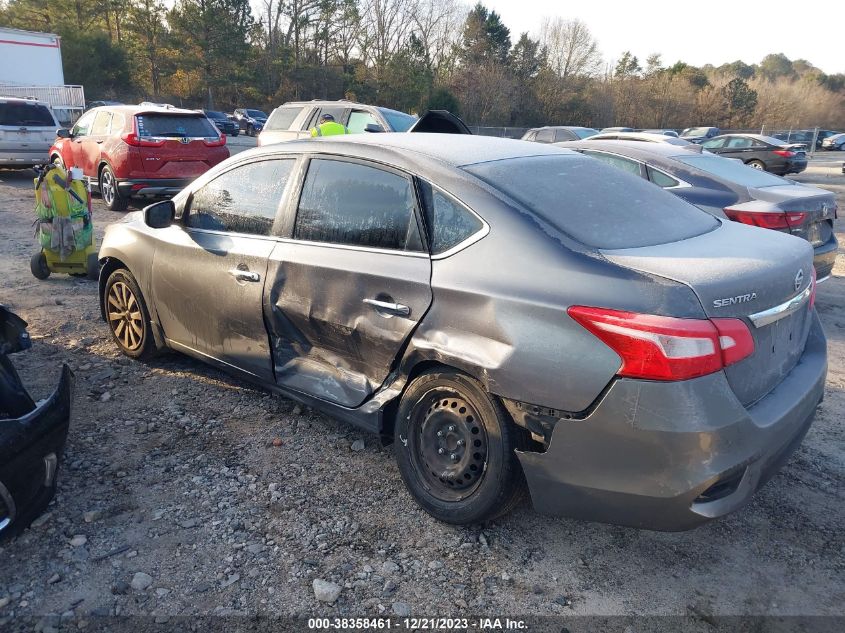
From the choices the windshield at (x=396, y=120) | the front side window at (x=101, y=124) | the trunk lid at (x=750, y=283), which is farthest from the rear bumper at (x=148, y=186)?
the trunk lid at (x=750, y=283)

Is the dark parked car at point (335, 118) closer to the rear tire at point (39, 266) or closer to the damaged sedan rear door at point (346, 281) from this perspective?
the rear tire at point (39, 266)

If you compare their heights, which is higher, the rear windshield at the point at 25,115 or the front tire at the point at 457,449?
the rear windshield at the point at 25,115

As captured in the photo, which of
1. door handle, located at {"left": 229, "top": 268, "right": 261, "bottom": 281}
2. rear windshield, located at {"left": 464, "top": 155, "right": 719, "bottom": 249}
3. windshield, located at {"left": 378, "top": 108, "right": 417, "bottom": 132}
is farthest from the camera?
windshield, located at {"left": 378, "top": 108, "right": 417, "bottom": 132}

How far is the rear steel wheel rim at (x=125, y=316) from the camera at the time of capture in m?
4.52

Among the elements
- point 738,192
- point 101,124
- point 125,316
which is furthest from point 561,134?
point 125,316

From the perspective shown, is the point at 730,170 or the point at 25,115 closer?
the point at 730,170

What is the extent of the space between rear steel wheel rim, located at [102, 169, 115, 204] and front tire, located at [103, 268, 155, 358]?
736cm

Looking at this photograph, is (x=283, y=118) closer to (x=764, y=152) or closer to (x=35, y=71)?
(x=764, y=152)

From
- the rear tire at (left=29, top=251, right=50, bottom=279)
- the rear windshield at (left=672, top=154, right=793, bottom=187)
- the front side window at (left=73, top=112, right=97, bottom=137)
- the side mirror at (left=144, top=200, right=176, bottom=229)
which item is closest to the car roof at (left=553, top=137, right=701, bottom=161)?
the rear windshield at (left=672, top=154, right=793, bottom=187)

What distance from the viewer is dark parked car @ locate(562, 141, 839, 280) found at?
580cm

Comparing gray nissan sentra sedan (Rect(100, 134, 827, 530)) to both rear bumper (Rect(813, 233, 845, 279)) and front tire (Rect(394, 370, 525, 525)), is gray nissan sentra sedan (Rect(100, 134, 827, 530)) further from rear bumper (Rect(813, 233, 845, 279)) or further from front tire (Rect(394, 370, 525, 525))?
rear bumper (Rect(813, 233, 845, 279))

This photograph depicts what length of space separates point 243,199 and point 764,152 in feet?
72.1

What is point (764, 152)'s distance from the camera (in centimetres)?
2130

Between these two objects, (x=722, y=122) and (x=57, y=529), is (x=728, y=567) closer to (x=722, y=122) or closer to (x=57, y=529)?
(x=57, y=529)
